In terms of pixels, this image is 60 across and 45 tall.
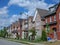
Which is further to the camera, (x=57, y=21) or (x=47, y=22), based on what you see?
(x=47, y=22)

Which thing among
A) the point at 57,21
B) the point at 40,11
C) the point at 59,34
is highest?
the point at 40,11

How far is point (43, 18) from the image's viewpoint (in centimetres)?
5469

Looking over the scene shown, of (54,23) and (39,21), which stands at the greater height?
(39,21)

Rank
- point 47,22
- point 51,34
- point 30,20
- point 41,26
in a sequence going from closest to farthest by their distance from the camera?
point 51,34, point 47,22, point 41,26, point 30,20

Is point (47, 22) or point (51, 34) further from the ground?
point (47, 22)

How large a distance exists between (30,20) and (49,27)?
877 inches

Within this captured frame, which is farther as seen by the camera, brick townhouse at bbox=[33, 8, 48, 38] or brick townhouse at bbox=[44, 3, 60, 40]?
brick townhouse at bbox=[33, 8, 48, 38]

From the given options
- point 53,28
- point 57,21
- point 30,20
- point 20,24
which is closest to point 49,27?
point 53,28

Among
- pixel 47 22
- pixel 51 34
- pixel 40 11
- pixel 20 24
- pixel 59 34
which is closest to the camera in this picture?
pixel 59 34

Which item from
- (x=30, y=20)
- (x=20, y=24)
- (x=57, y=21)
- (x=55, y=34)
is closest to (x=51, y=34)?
(x=55, y=34)

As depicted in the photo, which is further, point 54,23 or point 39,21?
point 39,21

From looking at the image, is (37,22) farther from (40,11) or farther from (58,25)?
(58,25)

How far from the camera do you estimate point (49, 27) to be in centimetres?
4816

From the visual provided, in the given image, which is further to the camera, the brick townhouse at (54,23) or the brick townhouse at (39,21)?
the brick townhouse at (39,21)
